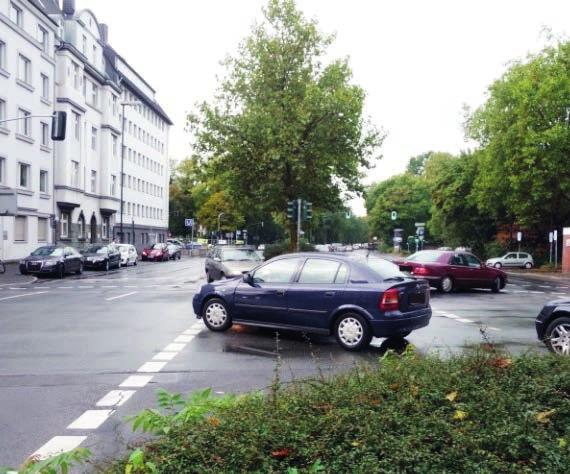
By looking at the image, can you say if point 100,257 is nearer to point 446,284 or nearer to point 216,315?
point 446,284

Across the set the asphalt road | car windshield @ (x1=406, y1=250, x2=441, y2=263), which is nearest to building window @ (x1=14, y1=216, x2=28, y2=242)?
the asphalt road

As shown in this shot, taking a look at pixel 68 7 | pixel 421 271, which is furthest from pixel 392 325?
pixel 68 7

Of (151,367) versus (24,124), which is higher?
(24,124)

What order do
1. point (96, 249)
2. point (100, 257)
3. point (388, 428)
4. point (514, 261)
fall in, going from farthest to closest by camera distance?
point (514, 261) < point (96, 249) < point (100, 257) < point (388, 428)

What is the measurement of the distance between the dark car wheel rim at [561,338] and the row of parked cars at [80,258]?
79.9ft

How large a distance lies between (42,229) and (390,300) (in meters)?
36.3

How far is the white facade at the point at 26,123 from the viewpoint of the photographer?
118 ft

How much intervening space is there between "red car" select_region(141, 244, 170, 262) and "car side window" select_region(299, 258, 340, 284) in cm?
4311

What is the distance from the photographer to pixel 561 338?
9242 millimetres

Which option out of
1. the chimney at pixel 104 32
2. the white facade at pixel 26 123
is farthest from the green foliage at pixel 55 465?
the chimney at pixel 104 32

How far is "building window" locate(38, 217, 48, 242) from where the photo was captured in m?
40.9

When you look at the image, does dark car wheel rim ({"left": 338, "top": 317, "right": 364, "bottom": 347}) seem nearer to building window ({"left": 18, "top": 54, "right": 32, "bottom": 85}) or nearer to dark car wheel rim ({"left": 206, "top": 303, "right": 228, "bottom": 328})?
dark car wheel rim ({"left": 206, "top": 303, "right": 228, "bottom": 328})

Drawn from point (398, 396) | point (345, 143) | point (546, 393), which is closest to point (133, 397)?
point (398, 396)

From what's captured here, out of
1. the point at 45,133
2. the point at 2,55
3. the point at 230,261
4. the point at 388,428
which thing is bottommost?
the point at 388,428
